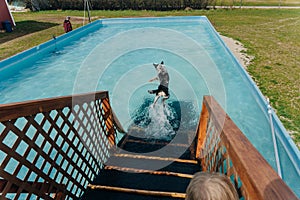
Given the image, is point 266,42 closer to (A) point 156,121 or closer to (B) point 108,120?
(A) point 156,121

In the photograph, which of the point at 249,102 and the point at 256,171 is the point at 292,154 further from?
the point at 256,171

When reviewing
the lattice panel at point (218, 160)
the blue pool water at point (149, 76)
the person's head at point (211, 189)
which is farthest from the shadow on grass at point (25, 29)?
the person's head at point (211, 189)

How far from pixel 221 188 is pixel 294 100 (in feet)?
19.9

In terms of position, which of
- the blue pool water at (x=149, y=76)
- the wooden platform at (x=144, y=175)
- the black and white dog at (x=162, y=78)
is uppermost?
Result: the black and white dog at (x=162, y=78)

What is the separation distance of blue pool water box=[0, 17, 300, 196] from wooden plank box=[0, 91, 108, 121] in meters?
2.56

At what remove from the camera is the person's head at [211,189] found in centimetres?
103

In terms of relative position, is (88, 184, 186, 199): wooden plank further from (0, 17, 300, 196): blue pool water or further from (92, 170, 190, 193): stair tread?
(0, 17, 300, 196): blue pool water

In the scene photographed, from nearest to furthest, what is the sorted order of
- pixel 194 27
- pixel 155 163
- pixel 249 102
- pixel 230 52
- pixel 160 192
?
pixel 160 192
pixel 155 163
pixel 249 102
pixel 230 52
pixel 194 27

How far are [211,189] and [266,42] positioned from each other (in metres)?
12.3

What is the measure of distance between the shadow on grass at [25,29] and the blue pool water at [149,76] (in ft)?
10.1

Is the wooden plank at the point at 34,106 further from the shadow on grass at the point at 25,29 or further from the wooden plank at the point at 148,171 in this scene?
the shadow on grass at the point at 25,29

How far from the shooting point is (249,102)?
662 centimetres

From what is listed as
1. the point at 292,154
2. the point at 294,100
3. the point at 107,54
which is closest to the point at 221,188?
the point at 292,154

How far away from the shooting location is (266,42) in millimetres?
11125
